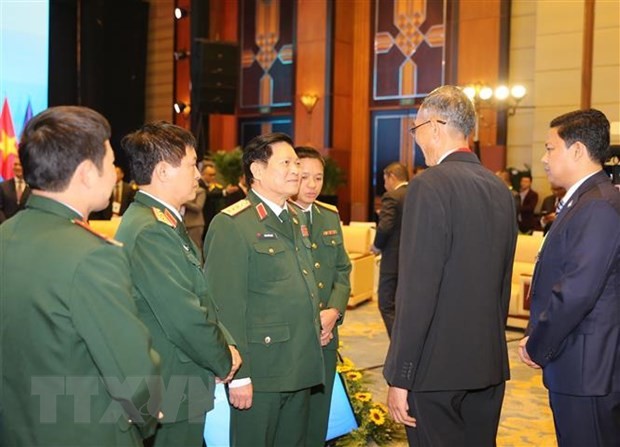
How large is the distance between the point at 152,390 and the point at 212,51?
358 inches

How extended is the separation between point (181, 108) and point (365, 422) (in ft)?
28.3

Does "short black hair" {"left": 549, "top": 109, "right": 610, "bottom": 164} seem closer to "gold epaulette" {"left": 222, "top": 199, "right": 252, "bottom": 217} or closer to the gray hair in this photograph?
the gray hair

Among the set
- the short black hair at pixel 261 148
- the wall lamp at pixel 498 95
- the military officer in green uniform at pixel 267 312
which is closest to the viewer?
the military officer in green uniform at pixel 267 312

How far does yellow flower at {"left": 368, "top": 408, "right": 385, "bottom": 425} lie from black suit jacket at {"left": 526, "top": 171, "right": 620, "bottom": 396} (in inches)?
50.1

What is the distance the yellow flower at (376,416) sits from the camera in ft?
11.1

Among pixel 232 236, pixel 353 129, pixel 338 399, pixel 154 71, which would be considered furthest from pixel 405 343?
pixel 154 71

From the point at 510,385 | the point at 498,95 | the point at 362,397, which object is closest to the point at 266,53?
the point at 498,95

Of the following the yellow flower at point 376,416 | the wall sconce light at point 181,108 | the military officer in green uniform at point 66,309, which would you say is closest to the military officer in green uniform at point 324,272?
the yellow flower at point 376,416

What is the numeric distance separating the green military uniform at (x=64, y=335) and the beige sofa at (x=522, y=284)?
5.12 m

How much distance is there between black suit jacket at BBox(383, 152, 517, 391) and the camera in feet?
6.41

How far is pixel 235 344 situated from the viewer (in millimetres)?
2203

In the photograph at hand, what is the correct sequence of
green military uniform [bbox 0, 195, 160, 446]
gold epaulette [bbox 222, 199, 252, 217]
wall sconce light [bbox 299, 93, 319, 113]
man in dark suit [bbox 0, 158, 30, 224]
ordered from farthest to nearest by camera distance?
wall sconce light [bbox 299, 93, 319, 113]
man in dark suit [bbox 0, 158, 30, 224]
gold epaulette [bbox 222, 199, 252, 217]
green military uniform [bbox 0, 195, 160, 446]

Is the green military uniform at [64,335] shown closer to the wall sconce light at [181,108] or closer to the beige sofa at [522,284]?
the beige sofa at [522,284]

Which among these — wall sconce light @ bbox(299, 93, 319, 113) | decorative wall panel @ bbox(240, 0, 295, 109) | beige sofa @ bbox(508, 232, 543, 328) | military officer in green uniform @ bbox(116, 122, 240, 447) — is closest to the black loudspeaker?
wall sconce light @ bbox(299, 93, 319, 113)
